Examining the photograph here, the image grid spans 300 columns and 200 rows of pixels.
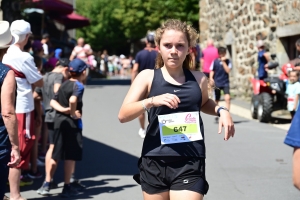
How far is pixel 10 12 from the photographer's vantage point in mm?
9680

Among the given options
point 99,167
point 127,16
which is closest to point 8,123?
point 99,167

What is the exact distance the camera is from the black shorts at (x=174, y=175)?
14.8 ft

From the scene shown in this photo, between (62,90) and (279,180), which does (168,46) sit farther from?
(279,180)

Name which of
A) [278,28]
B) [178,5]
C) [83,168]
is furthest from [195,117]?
[178,5]

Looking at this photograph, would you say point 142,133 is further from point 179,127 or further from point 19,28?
point 179,127

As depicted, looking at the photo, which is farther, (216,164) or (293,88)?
(293,88)

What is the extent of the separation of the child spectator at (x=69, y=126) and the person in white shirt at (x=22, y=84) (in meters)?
0.36

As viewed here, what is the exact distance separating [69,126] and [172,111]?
3458 millimetres

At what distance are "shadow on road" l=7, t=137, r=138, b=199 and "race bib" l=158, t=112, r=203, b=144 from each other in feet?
12.0

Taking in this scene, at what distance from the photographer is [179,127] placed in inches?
181

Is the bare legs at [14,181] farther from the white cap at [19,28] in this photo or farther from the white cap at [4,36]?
the white cap at [4,36]

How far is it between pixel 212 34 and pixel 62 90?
17.4 m

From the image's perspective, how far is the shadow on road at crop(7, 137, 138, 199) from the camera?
8493 millimetres

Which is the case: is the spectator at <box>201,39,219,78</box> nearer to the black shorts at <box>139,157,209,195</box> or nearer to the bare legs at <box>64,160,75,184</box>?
the bare legs at <box>64,160,75,184</box>
